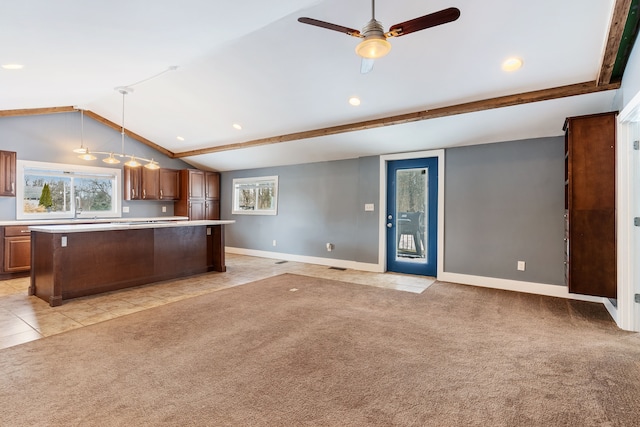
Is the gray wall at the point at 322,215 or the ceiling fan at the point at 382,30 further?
the gray wall at the point at 322,215

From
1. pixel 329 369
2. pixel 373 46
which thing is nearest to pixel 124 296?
pixel 329 369

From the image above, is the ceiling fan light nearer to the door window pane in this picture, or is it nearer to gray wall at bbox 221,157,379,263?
the door window pane

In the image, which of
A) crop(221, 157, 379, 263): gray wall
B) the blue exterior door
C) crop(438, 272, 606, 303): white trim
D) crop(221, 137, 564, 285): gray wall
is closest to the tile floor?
the blue exterior door

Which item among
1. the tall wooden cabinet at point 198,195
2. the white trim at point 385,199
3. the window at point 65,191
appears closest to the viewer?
the white trim at point 385,199

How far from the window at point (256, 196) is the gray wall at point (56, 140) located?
6.81 feet

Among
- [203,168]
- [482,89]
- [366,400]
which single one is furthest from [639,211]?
[203,168]

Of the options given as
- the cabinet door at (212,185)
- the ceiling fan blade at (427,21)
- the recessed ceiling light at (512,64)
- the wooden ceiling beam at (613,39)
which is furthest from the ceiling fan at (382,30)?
the cabinet door at (212,185)

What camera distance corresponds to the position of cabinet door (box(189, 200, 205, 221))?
781cm

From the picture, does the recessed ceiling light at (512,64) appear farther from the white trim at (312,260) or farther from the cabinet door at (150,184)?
the cabinet door at (150,184)

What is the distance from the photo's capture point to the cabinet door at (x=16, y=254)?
513 centimetres

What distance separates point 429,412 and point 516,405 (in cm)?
54

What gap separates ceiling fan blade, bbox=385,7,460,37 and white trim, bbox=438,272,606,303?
3.86m

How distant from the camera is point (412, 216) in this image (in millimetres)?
5707

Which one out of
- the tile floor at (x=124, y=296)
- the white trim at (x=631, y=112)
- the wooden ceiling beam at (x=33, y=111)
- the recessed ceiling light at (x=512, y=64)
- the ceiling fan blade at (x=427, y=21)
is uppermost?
the wooden ceiling beam at (x=33, y=111)
